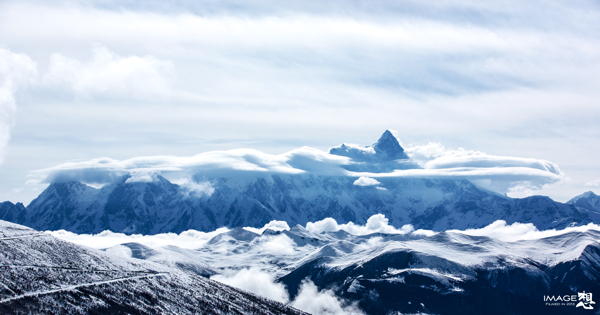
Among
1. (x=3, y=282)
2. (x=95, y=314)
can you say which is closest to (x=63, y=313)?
(x=95, y=314)

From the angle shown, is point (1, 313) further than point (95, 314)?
No

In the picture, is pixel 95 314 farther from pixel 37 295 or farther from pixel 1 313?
pixel 1 313

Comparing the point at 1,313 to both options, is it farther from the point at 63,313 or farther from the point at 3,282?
the point at 3,282

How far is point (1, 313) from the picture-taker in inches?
6560

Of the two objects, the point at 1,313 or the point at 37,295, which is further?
the point at 37,295

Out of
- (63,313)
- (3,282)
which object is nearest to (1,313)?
(63,313)

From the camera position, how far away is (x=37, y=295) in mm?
195000

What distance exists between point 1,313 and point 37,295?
28.5 metres

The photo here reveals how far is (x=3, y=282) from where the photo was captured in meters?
199

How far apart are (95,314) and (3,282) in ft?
117

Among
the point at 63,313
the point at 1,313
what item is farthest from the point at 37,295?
the point at 1,313

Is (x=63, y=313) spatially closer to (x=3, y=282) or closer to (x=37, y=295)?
(x=37, y=295)

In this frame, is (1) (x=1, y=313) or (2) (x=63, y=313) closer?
(1) (x=1, y=313)

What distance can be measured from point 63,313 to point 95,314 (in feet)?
42.8
